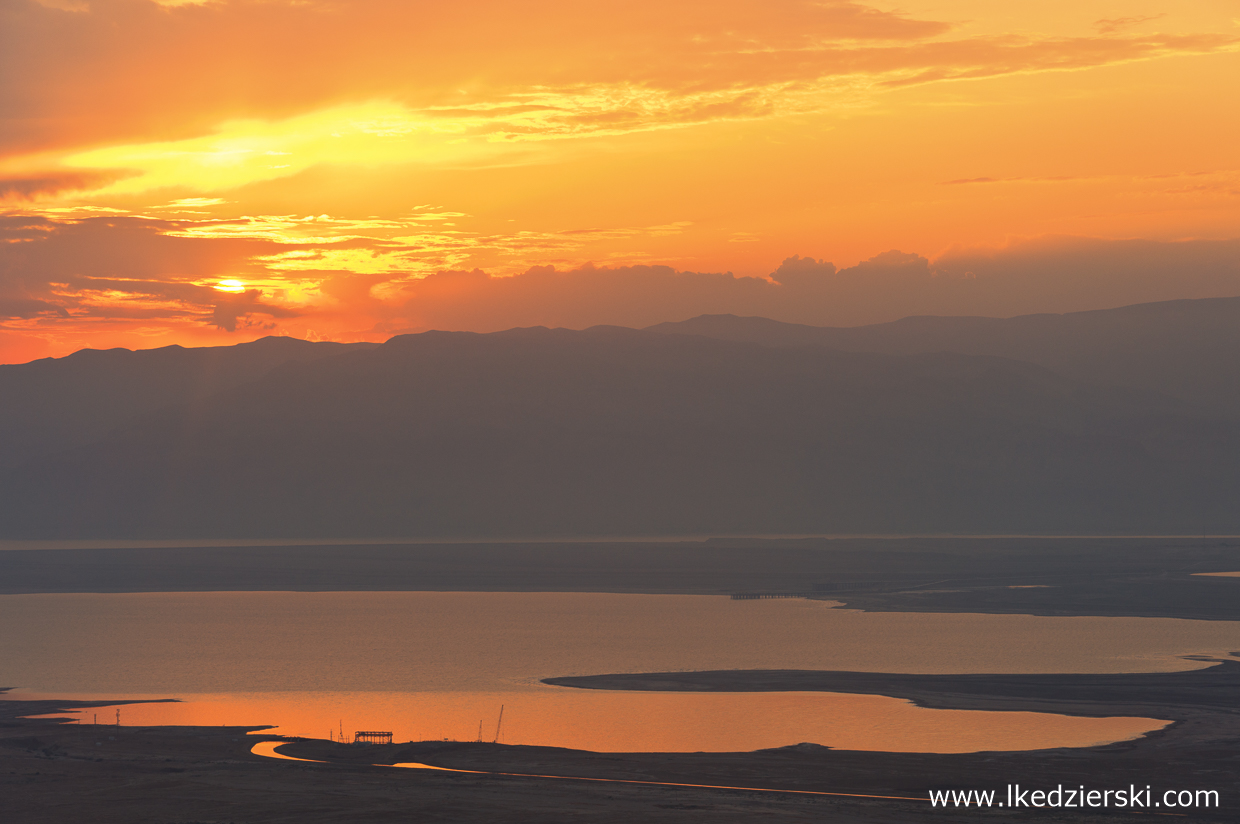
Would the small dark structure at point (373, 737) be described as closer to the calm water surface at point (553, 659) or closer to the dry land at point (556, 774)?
the dry land at point (556, 774)

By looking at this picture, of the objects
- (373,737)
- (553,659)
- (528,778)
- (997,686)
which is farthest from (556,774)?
(553,659)

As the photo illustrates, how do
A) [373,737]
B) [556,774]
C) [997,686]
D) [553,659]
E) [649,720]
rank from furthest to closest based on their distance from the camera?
[553,659] → [997,686] → [649,720] → [373,737] → [556,774]

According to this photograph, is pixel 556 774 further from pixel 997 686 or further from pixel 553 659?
pixel 553 659

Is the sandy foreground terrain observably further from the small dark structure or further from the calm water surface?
the calm water surface

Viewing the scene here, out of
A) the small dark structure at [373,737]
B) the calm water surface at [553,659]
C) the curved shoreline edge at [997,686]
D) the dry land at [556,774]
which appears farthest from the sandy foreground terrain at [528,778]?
the calm water surface at [553,659]

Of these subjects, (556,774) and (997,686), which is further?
(997,686)

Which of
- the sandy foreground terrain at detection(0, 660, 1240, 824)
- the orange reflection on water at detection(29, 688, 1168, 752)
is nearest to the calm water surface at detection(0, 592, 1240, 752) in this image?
the orange reflection on water at detection(29, 688, 1168, 752)

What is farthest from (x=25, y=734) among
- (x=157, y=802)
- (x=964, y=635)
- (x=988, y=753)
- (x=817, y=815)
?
(x=964, y=635)

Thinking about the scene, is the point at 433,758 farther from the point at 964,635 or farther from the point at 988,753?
the point at 964,635
